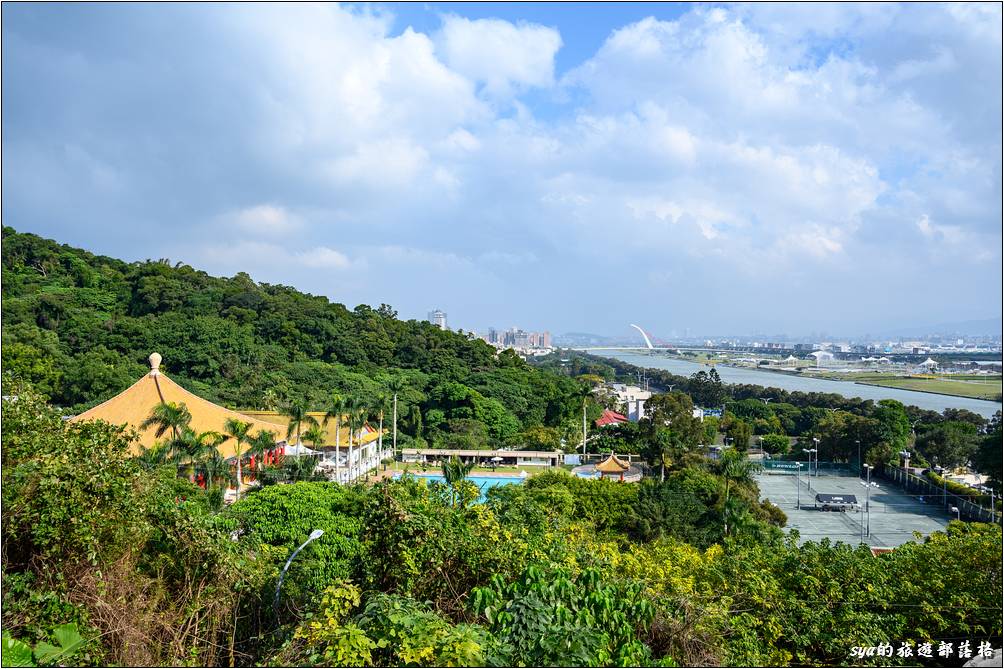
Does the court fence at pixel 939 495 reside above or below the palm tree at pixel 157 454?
below

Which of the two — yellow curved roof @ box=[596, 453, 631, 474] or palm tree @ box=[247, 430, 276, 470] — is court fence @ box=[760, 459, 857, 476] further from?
palm tree @ box=[247, 430, 276, 470]

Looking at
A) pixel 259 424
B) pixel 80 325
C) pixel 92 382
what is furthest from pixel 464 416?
pixel 80 325

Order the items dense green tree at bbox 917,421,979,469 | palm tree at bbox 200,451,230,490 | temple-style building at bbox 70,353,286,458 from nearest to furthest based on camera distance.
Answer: palm tree at bbox 200,451,230,490 < temple-style building at bbox 70,353,286,458 < dense green tree at bbox 917,421,979,469

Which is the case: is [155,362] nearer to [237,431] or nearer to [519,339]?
[237,431]

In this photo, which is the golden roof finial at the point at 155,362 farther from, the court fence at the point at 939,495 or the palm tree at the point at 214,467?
the court fence at the point at 939,495

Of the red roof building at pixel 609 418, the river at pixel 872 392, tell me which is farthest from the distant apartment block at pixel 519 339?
the red roof building at pixel 609 418

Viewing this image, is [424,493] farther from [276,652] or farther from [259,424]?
[259,424]

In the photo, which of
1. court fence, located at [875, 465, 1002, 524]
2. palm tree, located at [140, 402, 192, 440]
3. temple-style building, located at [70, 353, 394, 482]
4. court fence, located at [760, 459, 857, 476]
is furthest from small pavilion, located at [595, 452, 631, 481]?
palm tree, located at [140, 402, 192, 440]
